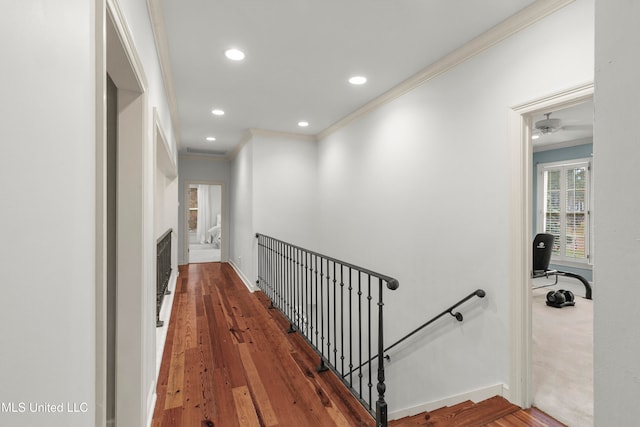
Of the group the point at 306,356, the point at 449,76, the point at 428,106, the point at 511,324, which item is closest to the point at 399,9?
the point at 449,76

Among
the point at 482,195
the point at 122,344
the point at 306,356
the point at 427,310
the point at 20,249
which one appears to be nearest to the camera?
the point at 20,249

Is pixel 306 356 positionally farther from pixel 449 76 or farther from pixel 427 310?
pixel 449 76

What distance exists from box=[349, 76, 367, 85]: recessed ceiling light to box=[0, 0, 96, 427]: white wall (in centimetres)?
267

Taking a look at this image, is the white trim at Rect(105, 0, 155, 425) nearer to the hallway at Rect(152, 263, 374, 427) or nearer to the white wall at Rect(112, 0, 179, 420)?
the white wall at Rect(112, 0, 179, 420)

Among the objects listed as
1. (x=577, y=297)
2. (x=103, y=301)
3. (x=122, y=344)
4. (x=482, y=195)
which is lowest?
(x=577, y=297)

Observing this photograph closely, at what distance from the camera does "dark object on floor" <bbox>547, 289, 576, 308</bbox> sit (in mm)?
4582

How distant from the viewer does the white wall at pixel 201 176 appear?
7.13 metres

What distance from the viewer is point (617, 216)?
0.47 metres

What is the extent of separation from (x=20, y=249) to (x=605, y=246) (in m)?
0.94

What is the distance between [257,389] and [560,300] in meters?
4.79

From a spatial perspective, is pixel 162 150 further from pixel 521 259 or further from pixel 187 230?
pixel 187 230

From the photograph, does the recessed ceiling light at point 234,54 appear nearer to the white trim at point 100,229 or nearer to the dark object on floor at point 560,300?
the white trim at point 100,229

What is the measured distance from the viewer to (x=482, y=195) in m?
2.38

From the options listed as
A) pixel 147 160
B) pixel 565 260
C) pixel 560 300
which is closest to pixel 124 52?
pixel 147 160
